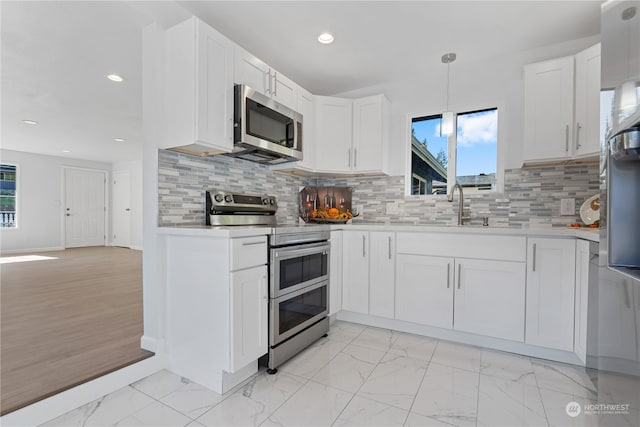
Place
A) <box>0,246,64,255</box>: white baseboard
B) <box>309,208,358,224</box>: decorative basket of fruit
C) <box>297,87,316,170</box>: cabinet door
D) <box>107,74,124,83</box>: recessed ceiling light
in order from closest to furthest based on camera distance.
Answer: <box>297,87,316,170</box>: cabinet door, <box>309,208,358,224</box>: decorative basket of fruit, <box>107,74,124,83</box>: recessed ceiling light, <box>0,246,64,255</box>: white baseboard

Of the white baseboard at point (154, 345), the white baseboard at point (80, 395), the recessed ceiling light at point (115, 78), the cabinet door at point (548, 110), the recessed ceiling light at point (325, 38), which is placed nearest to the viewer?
the white baseboard at point (80, 395)

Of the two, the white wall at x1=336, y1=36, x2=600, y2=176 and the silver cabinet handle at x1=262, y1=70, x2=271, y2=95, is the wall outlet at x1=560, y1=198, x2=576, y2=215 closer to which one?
the white wall at x1=336, y1=36, x2=600, y2=176

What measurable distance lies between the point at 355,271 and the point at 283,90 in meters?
1.70

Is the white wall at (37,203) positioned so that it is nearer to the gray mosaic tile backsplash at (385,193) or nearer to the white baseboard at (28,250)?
the white baseboard at (28,250)

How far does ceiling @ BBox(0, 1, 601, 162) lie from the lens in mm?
A: 2049

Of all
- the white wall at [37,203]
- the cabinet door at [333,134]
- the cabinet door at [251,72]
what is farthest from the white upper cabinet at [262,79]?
the white wall at [37,203]

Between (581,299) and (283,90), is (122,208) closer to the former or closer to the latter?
(283,90)

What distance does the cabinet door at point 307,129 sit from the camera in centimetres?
282

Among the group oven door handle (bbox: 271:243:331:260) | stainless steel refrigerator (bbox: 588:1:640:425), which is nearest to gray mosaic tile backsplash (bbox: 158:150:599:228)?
oven door handle (bbox: 271:243:331:260)

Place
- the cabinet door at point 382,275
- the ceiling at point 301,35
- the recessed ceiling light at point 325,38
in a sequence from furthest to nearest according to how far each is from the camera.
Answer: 1. the cabinet door at point 382,275
2. the recessed ceiling light at point 325,38
3. the ceiling at point 301,35

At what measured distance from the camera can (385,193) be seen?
126 inches

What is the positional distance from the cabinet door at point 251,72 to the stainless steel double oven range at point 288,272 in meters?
0.84

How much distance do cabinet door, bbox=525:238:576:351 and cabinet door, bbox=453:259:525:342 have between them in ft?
0.21

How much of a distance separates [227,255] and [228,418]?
0.79m
